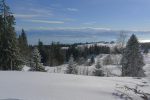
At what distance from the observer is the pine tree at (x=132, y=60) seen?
46.5m

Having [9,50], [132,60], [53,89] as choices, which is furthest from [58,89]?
[132,60]

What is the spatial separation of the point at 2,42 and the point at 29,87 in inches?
932

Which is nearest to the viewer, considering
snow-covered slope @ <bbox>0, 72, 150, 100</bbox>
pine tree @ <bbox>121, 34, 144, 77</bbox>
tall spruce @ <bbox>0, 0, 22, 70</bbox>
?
snow-covered slope @ <bbox>0, 72, 150, 100</bbox>

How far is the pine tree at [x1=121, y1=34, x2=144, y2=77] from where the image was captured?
153ft

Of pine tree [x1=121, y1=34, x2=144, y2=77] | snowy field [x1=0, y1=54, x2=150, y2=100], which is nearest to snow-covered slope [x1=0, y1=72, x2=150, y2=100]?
snowy field [x1=0, y1=54, x2=150, y2=100]

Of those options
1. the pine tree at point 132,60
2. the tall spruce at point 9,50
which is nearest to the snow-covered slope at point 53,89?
the tall spruce at point 9,50

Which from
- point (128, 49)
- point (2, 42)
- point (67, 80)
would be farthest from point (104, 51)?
point (67, 80)

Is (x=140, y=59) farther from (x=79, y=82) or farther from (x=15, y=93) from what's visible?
(x=15, y=93)

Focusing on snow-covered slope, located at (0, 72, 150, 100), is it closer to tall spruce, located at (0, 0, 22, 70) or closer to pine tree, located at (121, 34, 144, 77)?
tall spruce, located at (0, 0, 22, 70)

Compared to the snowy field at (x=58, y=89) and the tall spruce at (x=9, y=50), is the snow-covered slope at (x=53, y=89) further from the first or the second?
the tall spruce at (x=9, y=50)

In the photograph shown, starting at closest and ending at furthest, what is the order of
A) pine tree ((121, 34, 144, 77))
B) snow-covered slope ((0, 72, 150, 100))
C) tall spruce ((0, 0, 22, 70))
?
snow-covered slope ((0, 72, 150, 100)) → tall spruce ((0, 0, 22, 70)) → pine tree ((121, 34, 144, 77))

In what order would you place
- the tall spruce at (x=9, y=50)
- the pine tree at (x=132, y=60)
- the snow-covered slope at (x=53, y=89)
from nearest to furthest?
the snow-covered slope at (x=53, y=89) < the tall spruce at (x=9, y=50) < the pine tree at (x=132, y=60)

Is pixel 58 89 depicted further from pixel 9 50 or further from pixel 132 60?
pixel 132 60

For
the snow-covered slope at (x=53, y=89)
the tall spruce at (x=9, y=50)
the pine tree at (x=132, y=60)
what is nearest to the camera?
the snow-covered slope at (x=53, y=89)
